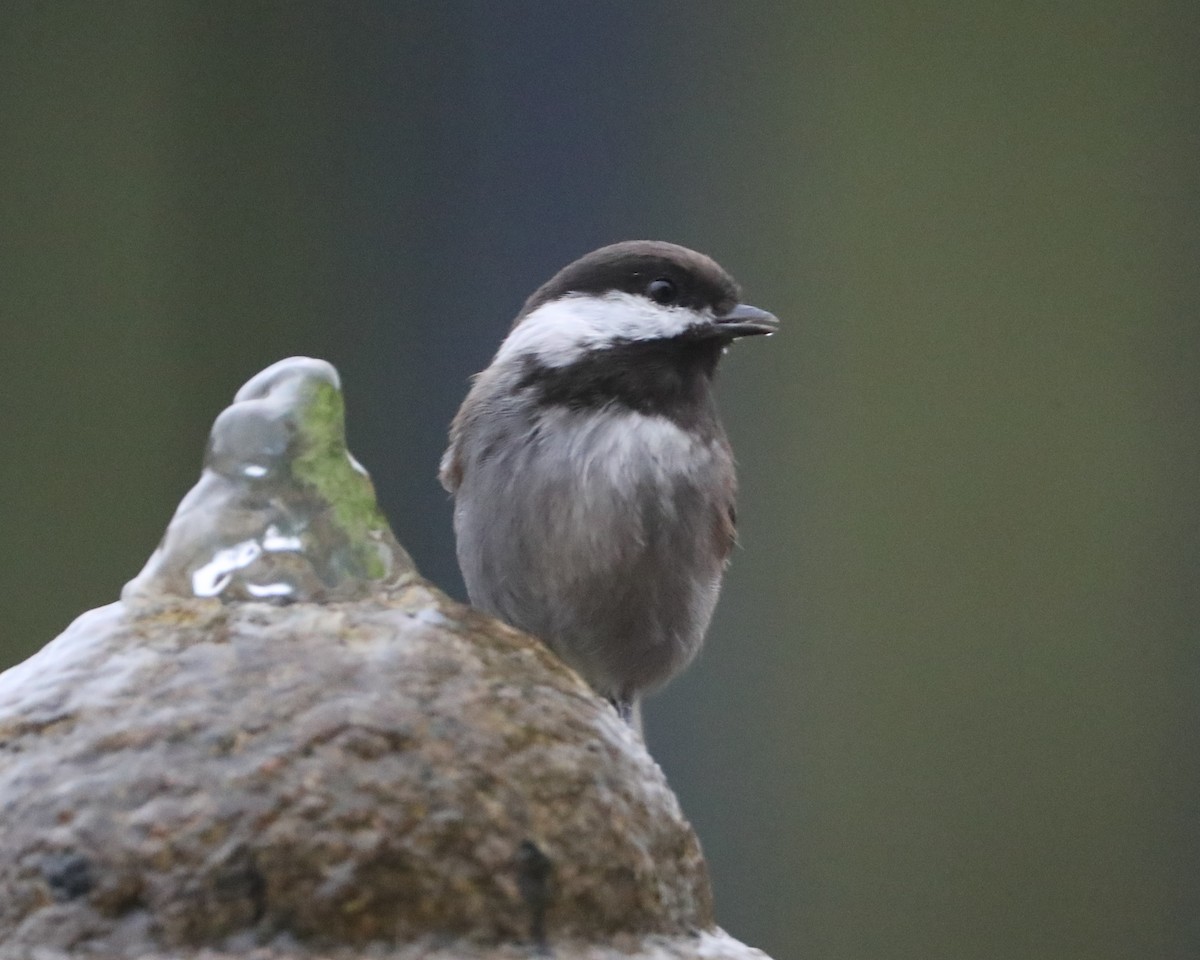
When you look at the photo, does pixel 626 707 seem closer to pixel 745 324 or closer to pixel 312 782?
pixel 745 324

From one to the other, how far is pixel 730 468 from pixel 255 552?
0.96 m

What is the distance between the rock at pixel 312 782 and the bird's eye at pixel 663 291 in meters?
0.81

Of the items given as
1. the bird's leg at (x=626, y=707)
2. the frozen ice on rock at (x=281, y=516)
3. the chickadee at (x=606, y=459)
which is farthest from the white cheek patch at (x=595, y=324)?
the frozen ice on rock at (x=281, y=516)

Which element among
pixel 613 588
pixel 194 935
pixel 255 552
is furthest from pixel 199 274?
pixel 194 935

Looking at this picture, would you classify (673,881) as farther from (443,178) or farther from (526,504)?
(443,178)

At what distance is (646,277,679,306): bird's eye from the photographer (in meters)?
1.70

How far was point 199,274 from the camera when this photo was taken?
8.93 ft

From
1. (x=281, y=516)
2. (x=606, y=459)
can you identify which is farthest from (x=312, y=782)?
(x=606, y=459)

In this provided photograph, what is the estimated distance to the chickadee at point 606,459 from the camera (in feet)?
5.46

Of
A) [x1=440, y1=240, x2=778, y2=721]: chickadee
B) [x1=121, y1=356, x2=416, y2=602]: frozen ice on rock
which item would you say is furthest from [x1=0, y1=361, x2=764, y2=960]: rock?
[x1=440, y1=240, x2=778, y2=721]: chickadee

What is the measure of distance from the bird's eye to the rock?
81 cm

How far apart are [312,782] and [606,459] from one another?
0.90 m

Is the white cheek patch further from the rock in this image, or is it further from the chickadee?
the rock

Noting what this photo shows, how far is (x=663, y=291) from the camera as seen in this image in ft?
5.59
